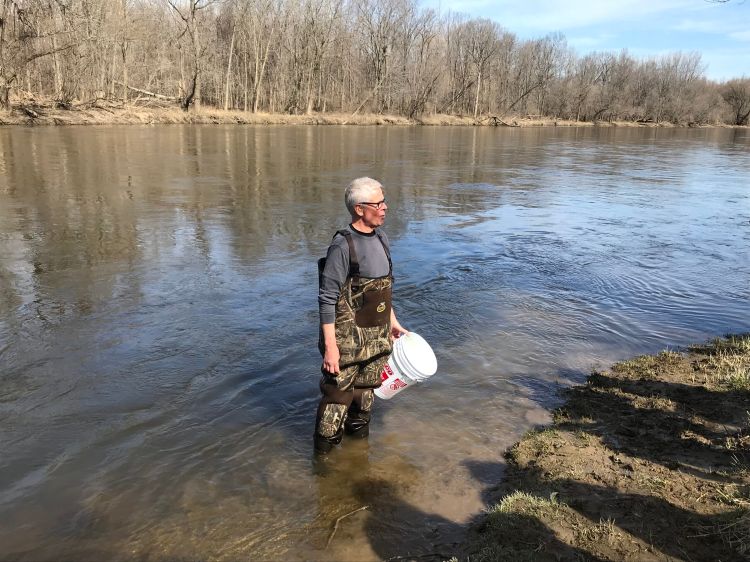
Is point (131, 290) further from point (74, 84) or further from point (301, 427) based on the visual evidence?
point (74, 84)

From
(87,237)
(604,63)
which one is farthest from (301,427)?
(604,63)

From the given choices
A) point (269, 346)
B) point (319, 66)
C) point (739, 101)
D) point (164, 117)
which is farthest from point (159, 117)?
point (739, 101)

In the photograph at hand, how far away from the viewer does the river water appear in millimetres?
3678

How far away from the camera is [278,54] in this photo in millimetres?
69625

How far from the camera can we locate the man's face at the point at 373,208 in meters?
3.82

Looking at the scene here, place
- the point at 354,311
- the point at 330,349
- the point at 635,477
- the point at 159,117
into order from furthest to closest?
the point at 159,117 < the point at 354,311 < the point at 330,349 < the point at 635,477

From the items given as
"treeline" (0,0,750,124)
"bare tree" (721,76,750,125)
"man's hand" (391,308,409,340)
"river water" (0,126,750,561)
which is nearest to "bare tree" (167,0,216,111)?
"treeline" (0,0,750,124)

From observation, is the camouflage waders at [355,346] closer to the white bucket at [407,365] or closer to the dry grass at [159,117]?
the white bucket at [407,365]

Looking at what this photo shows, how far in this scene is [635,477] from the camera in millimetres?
3762

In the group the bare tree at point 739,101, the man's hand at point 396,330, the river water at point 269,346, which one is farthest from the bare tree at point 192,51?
the bare tree at point 739,101

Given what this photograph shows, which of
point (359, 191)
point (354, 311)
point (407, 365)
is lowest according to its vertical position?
point (407, 365)

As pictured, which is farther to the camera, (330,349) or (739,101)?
(739,101)

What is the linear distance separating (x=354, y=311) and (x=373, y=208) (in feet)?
2.46

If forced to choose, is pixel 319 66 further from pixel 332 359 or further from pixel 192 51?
pixel 332 359
